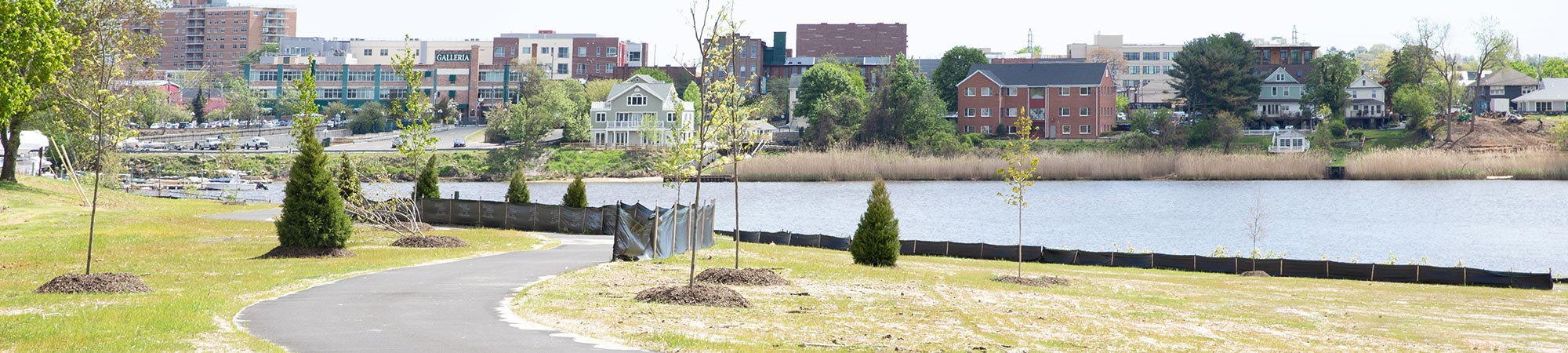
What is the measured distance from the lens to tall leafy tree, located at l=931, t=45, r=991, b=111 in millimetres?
157375

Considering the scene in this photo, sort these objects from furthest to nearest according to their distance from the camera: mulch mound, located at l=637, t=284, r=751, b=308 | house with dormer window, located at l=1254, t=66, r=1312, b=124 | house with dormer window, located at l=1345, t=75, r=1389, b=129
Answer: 1. house with dormer window, located at l=1254, t=66, r=1312, b=124
2. house with dormer window, located at l=1345, t=75, r=1389, b=129
3. mulch mound, located at l=637, t=284, r=751, b=308

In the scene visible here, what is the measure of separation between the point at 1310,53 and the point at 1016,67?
52205 mm

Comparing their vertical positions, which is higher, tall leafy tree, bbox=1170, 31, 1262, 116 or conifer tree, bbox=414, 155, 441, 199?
tall leafy tree, bbox=1170, 31, 1262, 116

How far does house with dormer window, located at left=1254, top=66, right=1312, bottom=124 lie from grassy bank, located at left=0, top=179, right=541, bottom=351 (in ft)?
410

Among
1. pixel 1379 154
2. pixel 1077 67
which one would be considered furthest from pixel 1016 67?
pixel 1379 154

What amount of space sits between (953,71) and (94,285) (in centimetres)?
14116

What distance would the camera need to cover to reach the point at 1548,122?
439 feet

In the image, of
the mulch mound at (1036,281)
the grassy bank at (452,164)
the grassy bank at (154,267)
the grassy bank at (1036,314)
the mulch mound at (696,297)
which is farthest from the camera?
the grassy bank at (452,164)

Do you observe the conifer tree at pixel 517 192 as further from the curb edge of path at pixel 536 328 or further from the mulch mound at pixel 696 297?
the mulch mound at pixel 696 297

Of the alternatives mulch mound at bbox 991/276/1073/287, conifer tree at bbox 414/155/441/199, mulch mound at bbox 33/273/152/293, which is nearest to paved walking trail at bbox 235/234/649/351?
mulch mound at bbox 33/273/152/293

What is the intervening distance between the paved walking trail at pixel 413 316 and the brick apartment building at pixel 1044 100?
382 feet

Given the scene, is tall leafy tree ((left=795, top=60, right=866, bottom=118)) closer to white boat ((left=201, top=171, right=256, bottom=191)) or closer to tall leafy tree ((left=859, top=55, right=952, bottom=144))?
tall leafy tree ((left=859, top=55, right=952, bottom=144))

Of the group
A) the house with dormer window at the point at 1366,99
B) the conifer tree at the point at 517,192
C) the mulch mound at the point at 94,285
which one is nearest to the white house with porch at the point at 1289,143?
the house with dormer window at the point at 1366,99

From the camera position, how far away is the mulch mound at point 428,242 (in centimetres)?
3816
